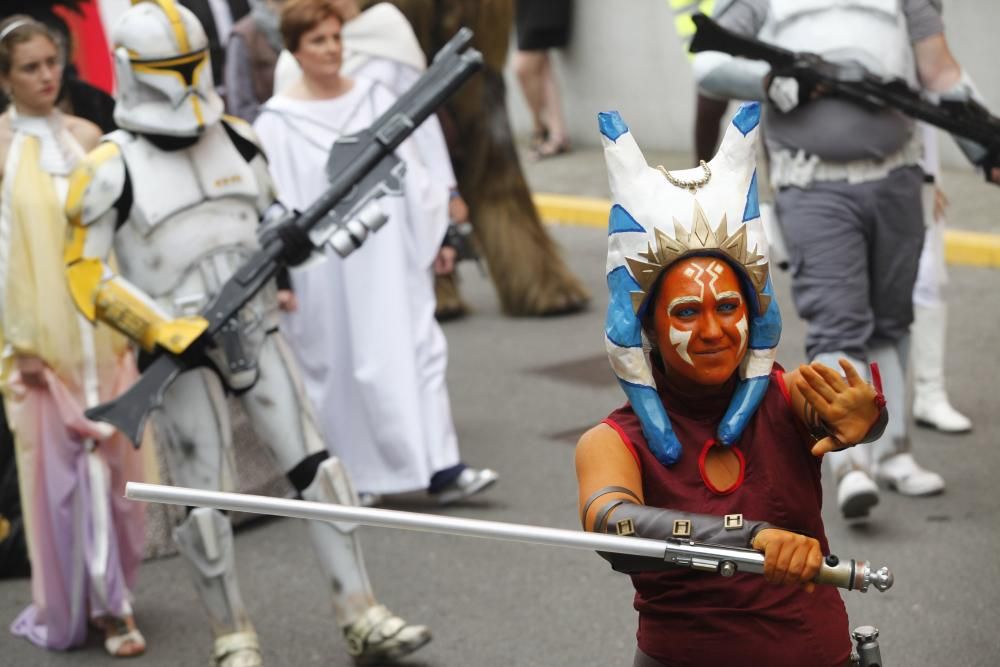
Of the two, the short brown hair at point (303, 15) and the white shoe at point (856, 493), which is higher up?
the short brown hair at point (303, 15)

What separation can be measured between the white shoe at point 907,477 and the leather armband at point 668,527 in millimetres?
3401

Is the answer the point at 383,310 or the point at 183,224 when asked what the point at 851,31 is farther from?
the point at 183,224

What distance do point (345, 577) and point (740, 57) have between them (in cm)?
213

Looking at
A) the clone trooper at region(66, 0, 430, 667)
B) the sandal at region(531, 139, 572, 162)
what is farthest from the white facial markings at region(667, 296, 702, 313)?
the sandal at region(531, 139, 572, 162)

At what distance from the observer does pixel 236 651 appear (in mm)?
5023

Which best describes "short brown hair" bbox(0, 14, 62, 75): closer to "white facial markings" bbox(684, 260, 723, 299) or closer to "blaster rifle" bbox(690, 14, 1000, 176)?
"blaster rifle" bbox(690, 14, 1000, 176)

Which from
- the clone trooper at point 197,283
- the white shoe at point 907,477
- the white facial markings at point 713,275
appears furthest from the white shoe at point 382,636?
the white facial markings at point 713,275

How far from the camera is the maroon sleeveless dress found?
10.2 ft

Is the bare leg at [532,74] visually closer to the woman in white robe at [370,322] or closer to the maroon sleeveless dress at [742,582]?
the woman in white robe at [370,322]

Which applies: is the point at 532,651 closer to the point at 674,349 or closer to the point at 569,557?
the point at 569,557

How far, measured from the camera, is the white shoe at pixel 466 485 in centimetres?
666

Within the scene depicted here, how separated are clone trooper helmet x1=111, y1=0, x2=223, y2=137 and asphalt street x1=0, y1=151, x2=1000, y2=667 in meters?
1.69

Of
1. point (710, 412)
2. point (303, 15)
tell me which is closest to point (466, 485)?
point (303, 15)

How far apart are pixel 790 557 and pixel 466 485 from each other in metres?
3.97
